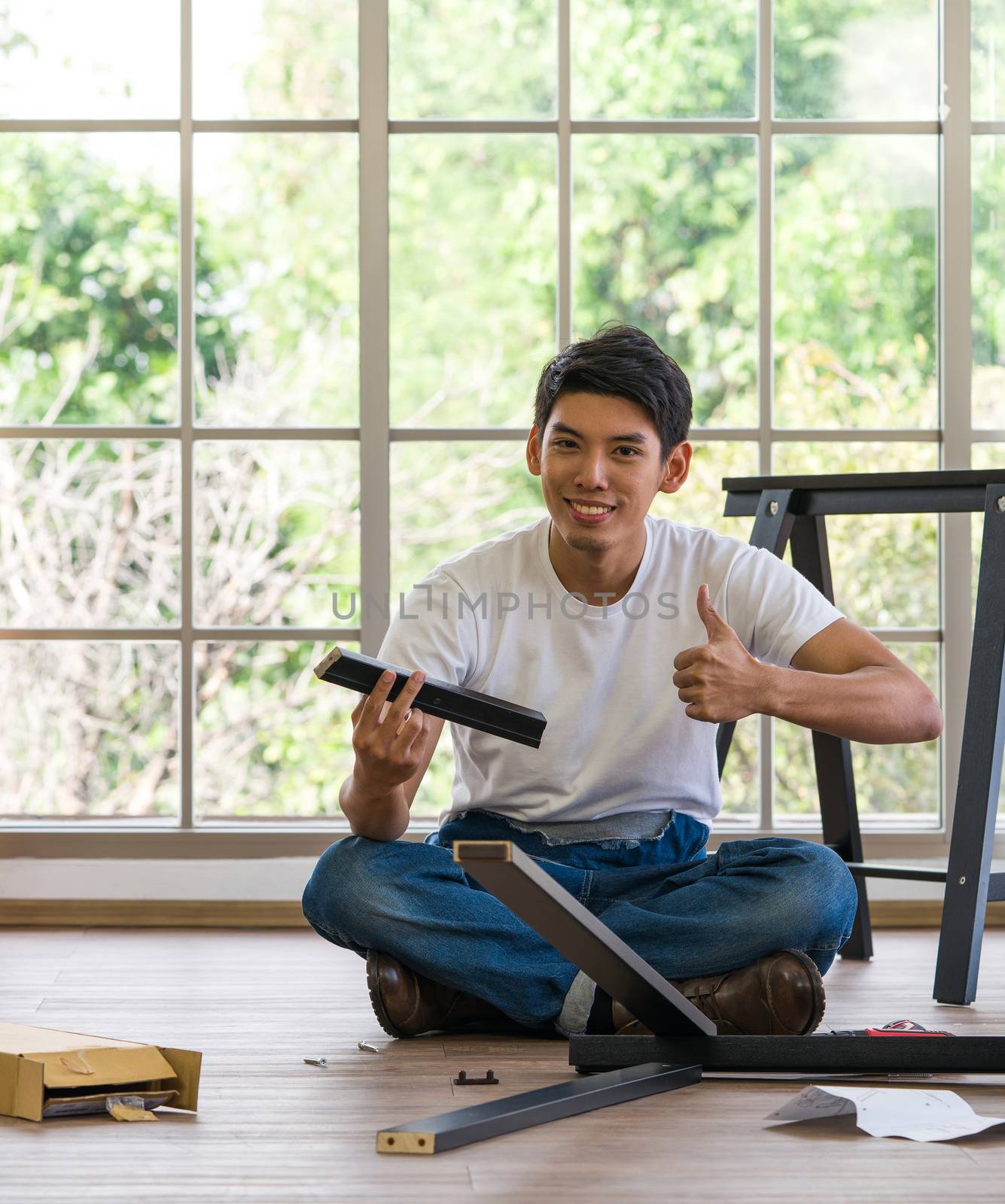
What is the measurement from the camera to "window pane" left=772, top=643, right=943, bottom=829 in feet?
10.1

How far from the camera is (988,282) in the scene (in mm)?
3068

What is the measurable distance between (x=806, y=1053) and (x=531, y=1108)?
0.37 m

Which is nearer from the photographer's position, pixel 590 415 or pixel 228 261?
pixel 590 415

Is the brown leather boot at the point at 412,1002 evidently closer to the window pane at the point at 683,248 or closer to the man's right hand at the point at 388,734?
the man's right hand at the point at 388,734

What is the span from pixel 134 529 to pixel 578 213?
1169mm

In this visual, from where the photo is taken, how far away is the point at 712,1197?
4.07ft

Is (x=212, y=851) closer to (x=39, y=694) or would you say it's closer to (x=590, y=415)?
(x=39, y=694)

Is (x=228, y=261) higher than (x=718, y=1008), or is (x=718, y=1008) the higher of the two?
(x=228, y=261)

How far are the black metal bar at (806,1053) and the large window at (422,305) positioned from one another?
1.41 meters

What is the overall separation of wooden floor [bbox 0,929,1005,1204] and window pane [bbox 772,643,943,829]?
890mm

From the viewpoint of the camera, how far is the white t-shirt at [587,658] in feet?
6.73

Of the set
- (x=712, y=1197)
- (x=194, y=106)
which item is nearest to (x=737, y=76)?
(x=194, y=106)

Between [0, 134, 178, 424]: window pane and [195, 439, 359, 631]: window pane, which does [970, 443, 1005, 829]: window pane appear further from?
[0, 134, 178, 424]: window pane

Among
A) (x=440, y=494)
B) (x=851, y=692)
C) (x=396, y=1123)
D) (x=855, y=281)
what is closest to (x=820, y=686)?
(x=851, y=692)
